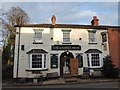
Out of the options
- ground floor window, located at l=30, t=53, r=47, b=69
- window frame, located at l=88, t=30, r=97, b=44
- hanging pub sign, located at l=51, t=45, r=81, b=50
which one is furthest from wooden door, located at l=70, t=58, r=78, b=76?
window frame, located at l=88, t=30, r=97, b=44

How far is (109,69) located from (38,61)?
27.4ft

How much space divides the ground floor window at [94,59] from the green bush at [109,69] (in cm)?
93

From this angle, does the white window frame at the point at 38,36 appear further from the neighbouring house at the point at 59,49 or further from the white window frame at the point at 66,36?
the white window frame at the point at 66,36

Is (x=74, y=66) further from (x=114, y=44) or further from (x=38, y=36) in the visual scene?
(x=114, y=44)

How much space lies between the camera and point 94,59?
75.2 feet

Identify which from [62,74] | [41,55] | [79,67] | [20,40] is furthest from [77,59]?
[20,40]

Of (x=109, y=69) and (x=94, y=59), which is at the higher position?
(x=94, y=59)

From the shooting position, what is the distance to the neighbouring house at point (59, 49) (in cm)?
2155

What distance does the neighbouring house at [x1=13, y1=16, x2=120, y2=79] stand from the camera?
21.5 meters

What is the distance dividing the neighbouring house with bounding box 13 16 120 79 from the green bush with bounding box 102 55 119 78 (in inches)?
36.5

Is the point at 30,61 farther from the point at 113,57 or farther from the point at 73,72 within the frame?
the point at 113,57

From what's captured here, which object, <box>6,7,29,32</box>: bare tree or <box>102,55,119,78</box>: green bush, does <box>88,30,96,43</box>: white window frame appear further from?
<box>6,7,29,32</box>: bare tree

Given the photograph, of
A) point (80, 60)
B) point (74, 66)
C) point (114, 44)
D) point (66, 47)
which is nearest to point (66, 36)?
point (66, 47)

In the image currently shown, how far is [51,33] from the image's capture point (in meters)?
22.7
